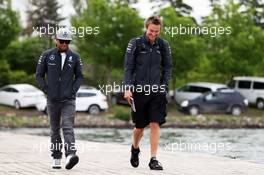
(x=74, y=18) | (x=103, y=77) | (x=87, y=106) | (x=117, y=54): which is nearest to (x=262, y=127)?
(x=87, y=106)

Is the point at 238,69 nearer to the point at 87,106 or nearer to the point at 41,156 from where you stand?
the point at 87,106

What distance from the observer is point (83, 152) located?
461 inches

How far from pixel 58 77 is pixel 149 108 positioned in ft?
3.94

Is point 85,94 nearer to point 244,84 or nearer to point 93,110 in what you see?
point 93,110

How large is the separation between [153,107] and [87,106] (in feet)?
90.9

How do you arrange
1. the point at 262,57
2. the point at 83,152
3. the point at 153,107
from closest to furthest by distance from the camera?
the point at 153,107 < the point at 83,152 < the point at 262,57

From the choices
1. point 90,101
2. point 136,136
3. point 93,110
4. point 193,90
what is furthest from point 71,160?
point 193,90

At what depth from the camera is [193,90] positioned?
4112 centimetres

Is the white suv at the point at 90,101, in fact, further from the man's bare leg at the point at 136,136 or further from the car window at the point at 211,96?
the man's bare leg at the point at 136,136

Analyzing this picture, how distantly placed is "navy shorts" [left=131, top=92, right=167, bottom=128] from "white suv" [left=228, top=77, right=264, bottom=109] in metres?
33.9

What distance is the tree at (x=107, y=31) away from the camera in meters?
41.7

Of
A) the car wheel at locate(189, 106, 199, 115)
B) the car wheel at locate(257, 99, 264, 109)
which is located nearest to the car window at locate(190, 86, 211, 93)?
the car wheel at locate(189, 106, 199, 115)

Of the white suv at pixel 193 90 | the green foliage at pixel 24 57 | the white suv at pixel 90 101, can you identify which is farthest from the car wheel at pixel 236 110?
the green foliage at pixel 24 57

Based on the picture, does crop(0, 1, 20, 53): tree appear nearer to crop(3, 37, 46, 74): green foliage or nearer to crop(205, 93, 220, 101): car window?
crop(3, 37, 46, 74): green foliage
